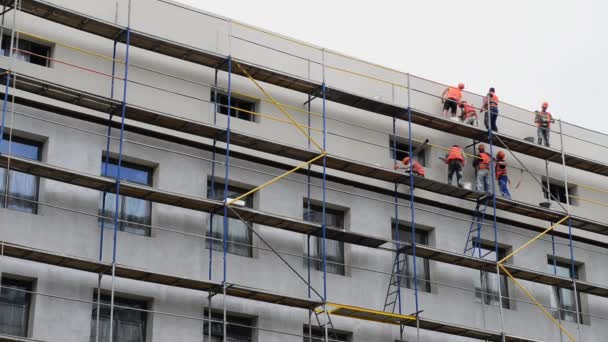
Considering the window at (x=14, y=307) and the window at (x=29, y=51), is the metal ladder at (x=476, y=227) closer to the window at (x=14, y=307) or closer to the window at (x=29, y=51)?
the window at (x=29, y=51)

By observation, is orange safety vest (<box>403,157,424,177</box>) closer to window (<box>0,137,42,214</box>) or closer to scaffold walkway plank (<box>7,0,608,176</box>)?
scaffold walkway plank (<box>7,0,608,176</box>)

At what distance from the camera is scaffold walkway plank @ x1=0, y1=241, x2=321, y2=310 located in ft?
90.7

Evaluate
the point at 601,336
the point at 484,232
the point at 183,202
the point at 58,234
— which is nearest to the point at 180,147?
the point at 183,202

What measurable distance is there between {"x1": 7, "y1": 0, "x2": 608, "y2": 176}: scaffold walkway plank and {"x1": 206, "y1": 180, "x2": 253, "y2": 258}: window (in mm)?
3114

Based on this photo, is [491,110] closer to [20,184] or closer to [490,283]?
[490,283]

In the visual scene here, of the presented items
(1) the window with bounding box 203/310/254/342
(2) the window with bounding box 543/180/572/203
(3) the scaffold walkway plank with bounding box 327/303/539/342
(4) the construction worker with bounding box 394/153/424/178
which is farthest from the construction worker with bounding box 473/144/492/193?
(1) the window with bounding box 203/310/254/342

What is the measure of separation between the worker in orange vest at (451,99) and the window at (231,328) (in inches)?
368

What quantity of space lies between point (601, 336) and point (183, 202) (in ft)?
44.9

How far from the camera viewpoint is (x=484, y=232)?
35969 millimetres

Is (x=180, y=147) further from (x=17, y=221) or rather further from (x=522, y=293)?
(x=522, y=293)

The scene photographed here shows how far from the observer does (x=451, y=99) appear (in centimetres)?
3656

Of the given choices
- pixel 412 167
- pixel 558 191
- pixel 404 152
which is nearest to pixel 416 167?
pixel 412 167

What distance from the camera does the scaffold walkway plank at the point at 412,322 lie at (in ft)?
103

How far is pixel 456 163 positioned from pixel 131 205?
9681 mm
